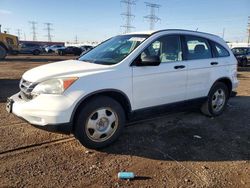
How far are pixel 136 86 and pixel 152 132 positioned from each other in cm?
116

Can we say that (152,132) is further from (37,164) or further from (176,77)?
(37,164)

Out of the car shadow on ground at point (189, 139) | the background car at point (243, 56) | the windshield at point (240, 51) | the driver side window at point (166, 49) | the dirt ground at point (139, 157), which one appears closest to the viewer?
the dirt ground at point (139, 157)

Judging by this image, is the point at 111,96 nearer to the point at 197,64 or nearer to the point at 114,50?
the point at 114,50

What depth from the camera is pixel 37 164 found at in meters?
3.82

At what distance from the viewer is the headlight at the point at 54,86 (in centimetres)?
382

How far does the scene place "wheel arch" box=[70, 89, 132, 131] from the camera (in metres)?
3.92

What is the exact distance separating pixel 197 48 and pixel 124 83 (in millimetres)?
2180

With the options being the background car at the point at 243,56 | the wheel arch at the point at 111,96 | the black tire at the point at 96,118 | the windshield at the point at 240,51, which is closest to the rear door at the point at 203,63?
the wheel arch at the point at 111,96

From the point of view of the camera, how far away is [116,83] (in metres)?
4.23

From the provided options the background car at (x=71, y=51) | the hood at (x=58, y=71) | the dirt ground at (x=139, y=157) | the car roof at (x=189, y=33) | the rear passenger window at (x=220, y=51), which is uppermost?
the car roof at (x=189, y=33)

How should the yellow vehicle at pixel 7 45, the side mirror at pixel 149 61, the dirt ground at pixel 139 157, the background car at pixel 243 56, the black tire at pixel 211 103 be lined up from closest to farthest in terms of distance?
the dirt ground at pixel 139 157
the side mirror at pixel 149 61
the black tire at pixel 211 103
the background car at pixel 243 56
the yellow vehicle at pixel 7 45

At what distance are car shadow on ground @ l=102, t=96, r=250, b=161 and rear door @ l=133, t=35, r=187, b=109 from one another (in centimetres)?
63

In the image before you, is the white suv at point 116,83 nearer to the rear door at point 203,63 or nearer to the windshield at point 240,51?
the rear door at point 203,63

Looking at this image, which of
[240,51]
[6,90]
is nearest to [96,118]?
[6,90]
